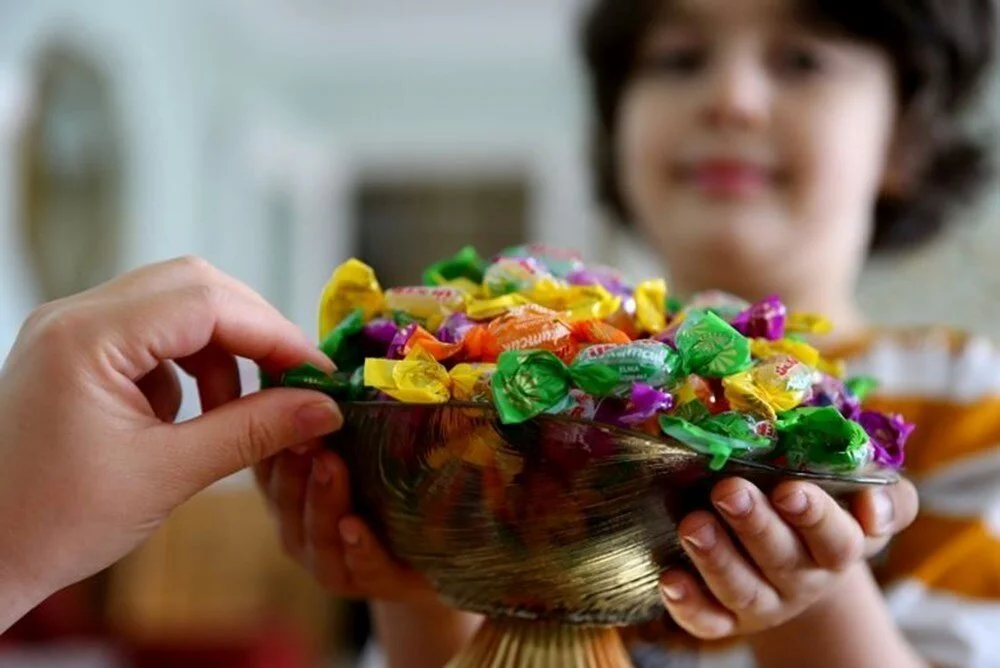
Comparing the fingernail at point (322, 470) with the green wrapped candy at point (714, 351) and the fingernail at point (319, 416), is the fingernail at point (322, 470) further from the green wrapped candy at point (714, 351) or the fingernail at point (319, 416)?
the green wrapped candy at point (714, 351)

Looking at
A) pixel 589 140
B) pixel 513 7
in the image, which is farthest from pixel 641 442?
pixel 513 7

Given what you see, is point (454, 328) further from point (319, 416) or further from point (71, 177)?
point (71, 177)

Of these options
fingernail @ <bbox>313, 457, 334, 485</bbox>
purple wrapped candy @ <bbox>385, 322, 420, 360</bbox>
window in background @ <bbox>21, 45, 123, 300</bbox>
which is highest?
purple wrapped candy @ <bbox>385, 322, 420, 360</bbox>

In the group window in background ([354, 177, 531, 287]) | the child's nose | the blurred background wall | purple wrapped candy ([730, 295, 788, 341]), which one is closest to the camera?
purple wrapped candy ([730, 295, 788, 341])

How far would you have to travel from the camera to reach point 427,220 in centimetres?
478

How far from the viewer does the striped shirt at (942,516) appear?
638mm

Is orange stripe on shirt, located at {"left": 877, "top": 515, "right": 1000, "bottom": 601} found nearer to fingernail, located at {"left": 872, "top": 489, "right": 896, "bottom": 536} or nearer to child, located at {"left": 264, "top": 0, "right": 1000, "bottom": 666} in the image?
child, located at {"left": 264, "top": 0, "right": 1000, "bottom": 666}

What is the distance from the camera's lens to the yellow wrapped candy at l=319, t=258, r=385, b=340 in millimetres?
452

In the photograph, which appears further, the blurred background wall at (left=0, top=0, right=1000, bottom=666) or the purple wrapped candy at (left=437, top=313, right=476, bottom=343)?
the blurred background wall at (left=0, top=0, right=1000, bottom=666)

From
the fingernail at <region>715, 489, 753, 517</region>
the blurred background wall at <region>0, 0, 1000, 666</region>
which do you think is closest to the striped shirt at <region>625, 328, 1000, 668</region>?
the fingernail at <region>715, 489, 753, 517</region>

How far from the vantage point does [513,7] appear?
Result: 380cm

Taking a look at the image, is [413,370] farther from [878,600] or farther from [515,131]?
[515,131]

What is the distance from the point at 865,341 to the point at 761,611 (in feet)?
1.37

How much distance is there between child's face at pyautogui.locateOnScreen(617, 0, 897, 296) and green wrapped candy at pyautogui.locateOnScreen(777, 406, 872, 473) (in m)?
0.44
